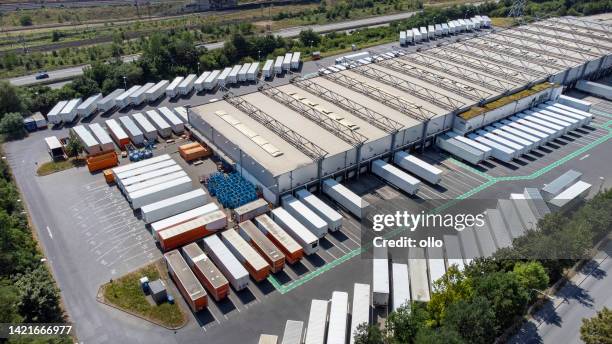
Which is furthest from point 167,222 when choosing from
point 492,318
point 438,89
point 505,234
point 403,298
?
point 438,89

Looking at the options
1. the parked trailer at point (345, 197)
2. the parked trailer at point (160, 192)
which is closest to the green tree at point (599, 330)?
the parked trailer at point (345, 197)

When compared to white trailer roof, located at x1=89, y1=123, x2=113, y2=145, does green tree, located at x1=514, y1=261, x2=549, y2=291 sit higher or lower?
lower

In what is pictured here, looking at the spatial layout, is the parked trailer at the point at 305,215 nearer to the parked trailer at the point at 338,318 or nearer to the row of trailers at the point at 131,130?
the parked trailer at the point at 338,318

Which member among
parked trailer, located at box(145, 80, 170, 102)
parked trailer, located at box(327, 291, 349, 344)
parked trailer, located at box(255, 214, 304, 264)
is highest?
parked trailer, located at box(145, 80, 170, 102)

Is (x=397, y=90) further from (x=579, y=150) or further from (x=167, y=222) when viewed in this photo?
(x=167, y=222)

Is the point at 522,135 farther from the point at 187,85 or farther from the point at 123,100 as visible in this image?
the point at 123,100

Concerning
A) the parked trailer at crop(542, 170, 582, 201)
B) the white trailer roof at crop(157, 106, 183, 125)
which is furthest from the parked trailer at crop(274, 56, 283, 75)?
the parked trailer at crop(542, 170, 582, 201)

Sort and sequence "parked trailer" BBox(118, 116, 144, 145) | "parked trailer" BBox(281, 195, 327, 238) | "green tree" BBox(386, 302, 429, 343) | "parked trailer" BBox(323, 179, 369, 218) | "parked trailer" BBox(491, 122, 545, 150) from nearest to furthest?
"green tree" BBox(386, 302, 429, 343) → "parked trailer" BBox(281, 195, 327, 238) → "parked trailer" BBox(323, 179, 369, 218) → "parked trailer" BBox(491, 122, 545, 150) → "parked trailer" BBox(118, 116, 144, 145)

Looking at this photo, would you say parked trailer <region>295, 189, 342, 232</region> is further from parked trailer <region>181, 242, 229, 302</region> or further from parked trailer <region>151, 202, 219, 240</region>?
parked trailer <region>181, 242, 229, 302</region>
